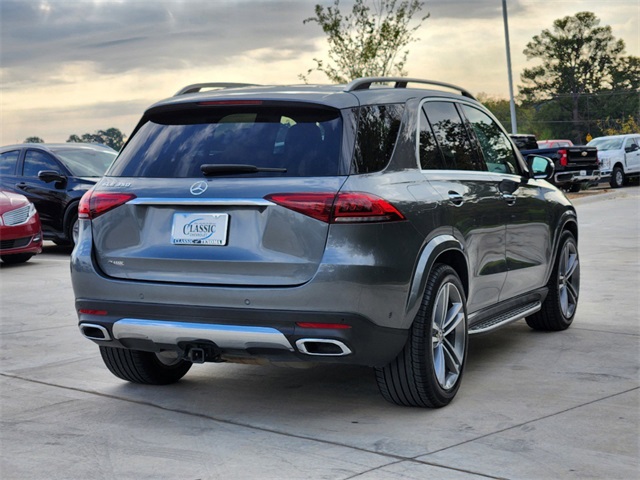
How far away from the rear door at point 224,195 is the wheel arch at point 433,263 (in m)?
0.60

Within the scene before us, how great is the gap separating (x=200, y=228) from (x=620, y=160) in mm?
31066

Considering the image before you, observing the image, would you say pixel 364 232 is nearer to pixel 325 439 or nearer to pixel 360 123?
pixel 360 123

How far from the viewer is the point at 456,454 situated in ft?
15.4

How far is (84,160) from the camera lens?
1691 centimetres

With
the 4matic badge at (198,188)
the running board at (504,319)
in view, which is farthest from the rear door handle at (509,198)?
the 4matic badge at (198,188)

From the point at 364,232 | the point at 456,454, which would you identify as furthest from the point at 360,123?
the point at 456,454

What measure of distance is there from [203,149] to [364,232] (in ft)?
3.46

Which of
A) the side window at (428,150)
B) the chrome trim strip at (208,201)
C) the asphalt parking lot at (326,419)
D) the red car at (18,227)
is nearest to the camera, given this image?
the asphalt parking lot at (326,419)

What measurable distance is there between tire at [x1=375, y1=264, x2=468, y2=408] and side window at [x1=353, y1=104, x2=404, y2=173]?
2.34 feet

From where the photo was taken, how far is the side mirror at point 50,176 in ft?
52.2

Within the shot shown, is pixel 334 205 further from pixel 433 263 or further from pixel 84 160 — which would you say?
pixel 84 160

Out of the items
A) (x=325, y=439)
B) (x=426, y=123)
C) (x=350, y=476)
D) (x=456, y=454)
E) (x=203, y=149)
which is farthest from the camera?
(x=426, y=123)

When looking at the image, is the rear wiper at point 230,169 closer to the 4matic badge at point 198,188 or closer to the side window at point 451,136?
the 4matic badge at point 198,188

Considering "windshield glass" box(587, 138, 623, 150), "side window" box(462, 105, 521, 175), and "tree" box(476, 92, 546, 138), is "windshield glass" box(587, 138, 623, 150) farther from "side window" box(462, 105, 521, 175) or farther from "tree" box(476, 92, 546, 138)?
"tree" box(476, 92, 546, 138)
